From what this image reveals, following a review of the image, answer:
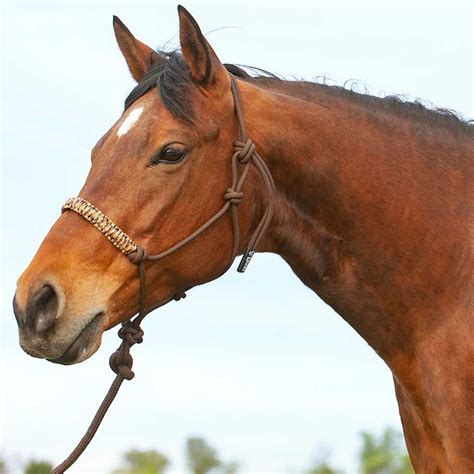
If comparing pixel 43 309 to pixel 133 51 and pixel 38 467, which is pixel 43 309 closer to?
pixel 133 51

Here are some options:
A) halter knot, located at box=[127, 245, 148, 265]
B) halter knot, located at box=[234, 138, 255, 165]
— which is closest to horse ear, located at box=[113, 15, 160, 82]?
halter knot, located at box=[234, 138, 255, 165]

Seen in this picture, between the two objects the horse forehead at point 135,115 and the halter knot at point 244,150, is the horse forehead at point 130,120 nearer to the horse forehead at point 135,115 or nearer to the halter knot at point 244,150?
the horse forehead at point 135,115

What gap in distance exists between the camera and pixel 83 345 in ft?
16.5

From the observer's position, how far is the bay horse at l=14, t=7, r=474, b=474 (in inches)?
208

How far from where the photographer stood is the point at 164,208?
17.4 feet

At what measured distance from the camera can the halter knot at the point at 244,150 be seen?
18.1ft

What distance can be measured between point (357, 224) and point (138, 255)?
57.3 inches

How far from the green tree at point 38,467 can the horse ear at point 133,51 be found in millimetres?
3949

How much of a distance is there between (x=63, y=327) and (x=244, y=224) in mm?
1344

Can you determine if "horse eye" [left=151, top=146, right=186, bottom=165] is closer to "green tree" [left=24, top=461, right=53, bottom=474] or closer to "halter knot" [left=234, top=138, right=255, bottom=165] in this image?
"halter knot" [left=234, top=138, right=255, bottom=165]

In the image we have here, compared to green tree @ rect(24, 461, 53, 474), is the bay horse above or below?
above

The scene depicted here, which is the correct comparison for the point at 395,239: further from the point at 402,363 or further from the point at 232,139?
the point at 232,139

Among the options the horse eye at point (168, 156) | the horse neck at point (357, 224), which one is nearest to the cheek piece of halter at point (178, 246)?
the horse neck at point (357, 224)

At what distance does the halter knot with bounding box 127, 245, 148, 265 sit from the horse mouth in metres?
0.36
